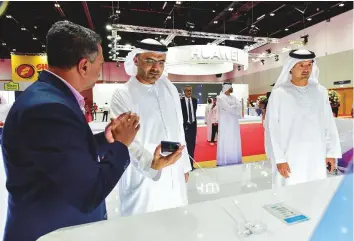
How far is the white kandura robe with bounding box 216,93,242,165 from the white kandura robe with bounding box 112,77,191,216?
127 inches

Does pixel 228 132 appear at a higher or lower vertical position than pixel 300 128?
lower

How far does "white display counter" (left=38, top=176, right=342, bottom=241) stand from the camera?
0.82 metres

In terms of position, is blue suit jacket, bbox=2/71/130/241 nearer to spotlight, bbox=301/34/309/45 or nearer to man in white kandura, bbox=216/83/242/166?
man in white kandura, bbox=216/83/242/166

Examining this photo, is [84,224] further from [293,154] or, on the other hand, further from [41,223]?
[293,154]

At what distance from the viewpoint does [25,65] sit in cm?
1041

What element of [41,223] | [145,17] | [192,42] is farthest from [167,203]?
[192,42]

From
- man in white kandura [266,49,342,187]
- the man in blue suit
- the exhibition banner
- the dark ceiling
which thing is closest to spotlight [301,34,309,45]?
the dark ceiling

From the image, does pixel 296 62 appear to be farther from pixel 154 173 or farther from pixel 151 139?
pixel 154 173

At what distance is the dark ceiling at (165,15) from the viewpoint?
8938 millimetres

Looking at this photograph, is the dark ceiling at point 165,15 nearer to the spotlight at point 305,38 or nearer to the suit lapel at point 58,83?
the spotlight at point 305,38

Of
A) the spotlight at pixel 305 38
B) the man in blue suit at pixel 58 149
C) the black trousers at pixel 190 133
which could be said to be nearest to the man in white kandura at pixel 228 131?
the black trousers at pixel 190 133

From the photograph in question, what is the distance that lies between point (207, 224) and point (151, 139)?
1.02 metres

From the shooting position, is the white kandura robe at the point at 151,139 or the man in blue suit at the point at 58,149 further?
the white kandura robe at the point at 151,139

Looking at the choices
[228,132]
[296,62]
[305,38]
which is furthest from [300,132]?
[305,38]
